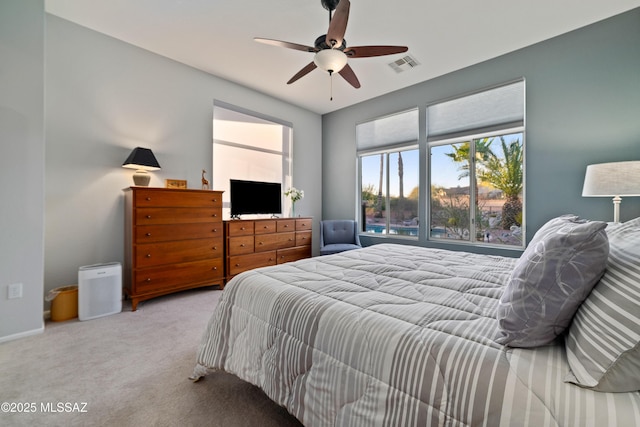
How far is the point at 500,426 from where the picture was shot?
2.31 feet

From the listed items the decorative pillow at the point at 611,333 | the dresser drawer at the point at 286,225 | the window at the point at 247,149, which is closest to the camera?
the decorative pillow at the point at 611,333

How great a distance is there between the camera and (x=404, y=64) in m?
3.53

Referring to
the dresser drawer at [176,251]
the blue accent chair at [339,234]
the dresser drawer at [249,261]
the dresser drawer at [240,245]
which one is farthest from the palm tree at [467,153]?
the dresser drawer at [176,251]

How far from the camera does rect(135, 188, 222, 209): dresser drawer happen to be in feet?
9.33

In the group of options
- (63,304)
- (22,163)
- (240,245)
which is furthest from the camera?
(240,245)

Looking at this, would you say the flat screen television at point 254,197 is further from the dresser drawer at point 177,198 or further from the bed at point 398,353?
the bed at point 398,353

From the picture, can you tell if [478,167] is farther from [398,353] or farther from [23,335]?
[23,335]

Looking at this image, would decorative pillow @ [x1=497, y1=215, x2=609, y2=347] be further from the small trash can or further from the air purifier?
the small trash can

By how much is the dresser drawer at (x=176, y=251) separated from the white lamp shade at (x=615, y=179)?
4.01 meters

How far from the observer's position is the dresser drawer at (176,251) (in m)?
2.85

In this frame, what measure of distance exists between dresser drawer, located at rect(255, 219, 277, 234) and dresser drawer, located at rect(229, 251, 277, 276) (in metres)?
0.33

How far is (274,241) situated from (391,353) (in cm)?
334

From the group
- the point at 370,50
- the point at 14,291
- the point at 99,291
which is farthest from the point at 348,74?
the point at 14,291

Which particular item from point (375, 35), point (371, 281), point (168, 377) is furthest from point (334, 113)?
point (168, 377)
